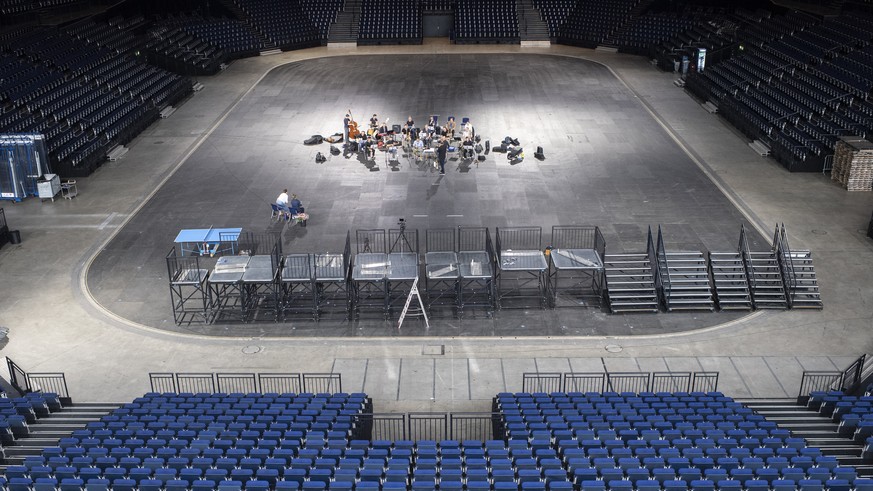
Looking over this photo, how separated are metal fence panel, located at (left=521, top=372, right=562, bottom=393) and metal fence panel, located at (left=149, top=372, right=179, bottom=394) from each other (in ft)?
32.4

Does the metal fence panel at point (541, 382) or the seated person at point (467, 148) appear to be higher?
the seated person at point (467, 148)

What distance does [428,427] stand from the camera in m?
21.9

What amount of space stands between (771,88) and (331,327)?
33.4 metres

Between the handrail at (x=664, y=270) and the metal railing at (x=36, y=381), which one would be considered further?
the handrail at (x=664, y=270)

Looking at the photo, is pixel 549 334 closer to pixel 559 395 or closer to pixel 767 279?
pixel 559 395

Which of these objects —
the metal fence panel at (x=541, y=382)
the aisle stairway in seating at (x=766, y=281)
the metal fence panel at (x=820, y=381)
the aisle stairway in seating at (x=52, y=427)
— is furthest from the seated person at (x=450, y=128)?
the aisle stairway in seating at (x=52, y=427)

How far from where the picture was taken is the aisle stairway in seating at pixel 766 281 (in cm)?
2797

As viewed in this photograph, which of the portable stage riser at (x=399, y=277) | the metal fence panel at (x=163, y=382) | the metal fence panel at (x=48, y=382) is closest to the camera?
the metal fence panel at (x=163, y=382)

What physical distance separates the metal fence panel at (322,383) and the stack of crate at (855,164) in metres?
26.3

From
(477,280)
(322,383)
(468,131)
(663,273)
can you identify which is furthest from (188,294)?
(468,131)

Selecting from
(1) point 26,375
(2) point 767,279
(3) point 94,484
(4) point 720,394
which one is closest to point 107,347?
(1) point 26,375

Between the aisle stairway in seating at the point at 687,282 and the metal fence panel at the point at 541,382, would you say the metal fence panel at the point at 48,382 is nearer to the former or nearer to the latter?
the metal fence panel at the point at 541,382

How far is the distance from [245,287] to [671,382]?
14.4 meters

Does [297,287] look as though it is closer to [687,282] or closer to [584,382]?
[584,382]
